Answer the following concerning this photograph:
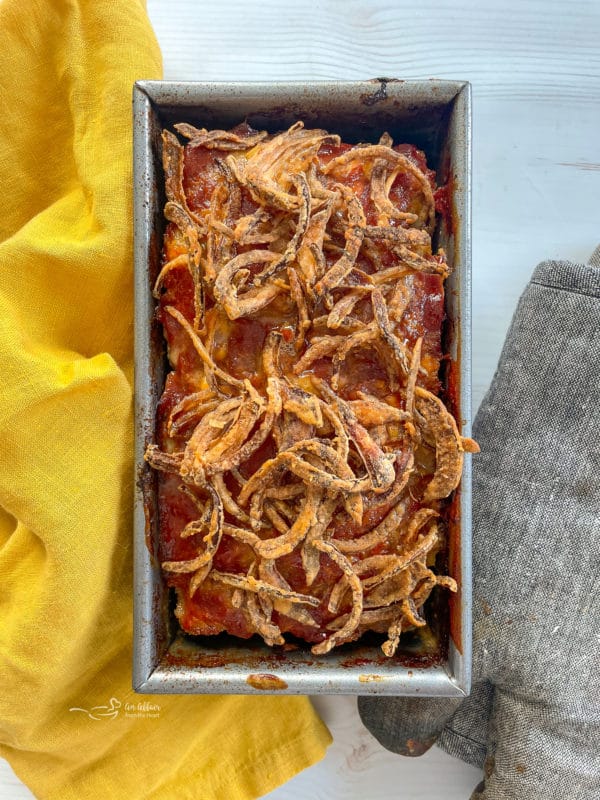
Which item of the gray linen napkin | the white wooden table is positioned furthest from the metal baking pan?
the white wooden table

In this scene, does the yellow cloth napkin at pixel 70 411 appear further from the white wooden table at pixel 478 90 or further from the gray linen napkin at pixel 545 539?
the gray linen napkin at pixel 545 539

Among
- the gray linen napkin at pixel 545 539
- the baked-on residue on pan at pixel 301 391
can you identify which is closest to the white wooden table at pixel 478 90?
the gray linen napkin at pixel 545 539

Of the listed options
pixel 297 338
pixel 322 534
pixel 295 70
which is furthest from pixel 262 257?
pixel 295 70

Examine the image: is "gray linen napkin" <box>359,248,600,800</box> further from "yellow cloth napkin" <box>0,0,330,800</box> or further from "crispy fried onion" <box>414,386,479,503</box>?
"yellow cloth napkin" <box>0,0,330,800</box>

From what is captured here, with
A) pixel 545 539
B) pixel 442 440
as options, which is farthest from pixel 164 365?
pixel 545 539

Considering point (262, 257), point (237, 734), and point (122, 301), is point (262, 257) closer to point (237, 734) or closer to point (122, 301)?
point (122, 301)

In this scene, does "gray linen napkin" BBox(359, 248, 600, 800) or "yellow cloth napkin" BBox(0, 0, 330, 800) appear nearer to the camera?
"yellow cloth napkin" BBox(0, 0, 330, 800)

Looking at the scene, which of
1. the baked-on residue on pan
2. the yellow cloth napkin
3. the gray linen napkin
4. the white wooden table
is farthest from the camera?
the white wooden table

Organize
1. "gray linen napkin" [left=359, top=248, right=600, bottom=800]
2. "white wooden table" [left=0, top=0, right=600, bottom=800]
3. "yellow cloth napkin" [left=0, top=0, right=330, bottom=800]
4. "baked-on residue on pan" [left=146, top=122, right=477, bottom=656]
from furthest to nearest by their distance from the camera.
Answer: "white wooden table" [left=0, top=0, right=600, bottom=800] < "gray linen napkin" [left=359, top=248, right=600, bottom=800] < "yellow cloth napkin" [left=0, top=0, right=330, bottom=800] < "baked-on residue on pan" [left=146, top=122, right=477, bottom=656]
